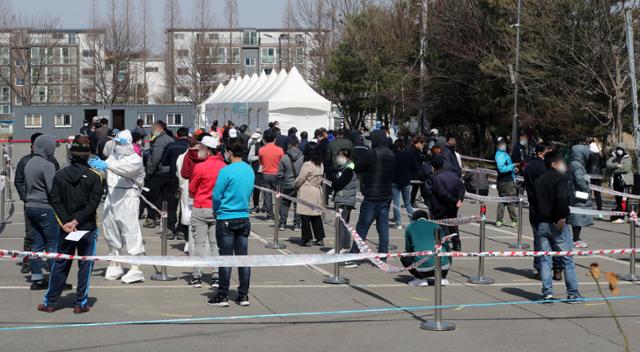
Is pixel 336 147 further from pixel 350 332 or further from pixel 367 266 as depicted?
pixel 350 332

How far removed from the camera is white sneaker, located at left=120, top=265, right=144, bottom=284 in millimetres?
11125

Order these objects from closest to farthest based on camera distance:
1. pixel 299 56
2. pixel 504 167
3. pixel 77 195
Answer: pixel 77 195, pixel 504 167, pixel 299 56

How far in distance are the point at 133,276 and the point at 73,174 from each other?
2262 mm

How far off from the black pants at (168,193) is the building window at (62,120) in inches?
2529

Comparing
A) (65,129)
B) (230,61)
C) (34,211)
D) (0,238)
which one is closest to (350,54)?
(65,129)

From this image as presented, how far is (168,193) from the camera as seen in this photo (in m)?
15.6

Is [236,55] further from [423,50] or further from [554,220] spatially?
[554,220]

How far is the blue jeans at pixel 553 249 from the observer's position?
33.1ft

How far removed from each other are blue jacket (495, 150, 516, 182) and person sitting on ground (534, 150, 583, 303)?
7.25m

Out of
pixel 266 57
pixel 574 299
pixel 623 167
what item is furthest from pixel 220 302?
pixel 266 57

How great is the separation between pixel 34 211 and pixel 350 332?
4137 millimetres

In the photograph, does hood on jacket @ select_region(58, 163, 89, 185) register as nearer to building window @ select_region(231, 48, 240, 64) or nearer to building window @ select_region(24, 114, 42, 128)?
building window @ select_region(24, 114, 42, 128)

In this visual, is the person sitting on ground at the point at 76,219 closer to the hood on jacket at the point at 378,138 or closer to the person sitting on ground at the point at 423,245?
the person sitting on ground at the point at 423,245

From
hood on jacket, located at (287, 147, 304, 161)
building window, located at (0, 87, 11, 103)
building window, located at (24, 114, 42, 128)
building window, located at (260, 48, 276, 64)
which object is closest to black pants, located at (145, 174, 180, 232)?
hood on jacket, located at (287, 147, 304, 161)
